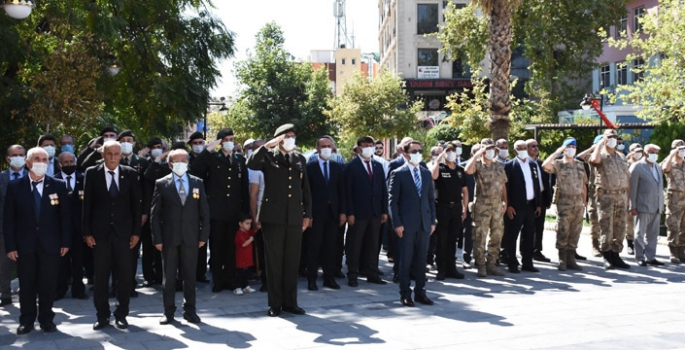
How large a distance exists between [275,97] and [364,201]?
36.5m

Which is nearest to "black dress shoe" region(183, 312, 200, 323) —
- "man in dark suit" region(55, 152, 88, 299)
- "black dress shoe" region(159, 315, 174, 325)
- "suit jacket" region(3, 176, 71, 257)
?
"black dress shoe" region(159, 315, 174, 325)

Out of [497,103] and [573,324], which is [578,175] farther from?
[497,103]

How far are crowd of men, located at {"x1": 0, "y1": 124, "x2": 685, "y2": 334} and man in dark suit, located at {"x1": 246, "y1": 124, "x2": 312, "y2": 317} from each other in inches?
0.7

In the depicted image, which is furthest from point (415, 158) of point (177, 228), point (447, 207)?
point (177, 228)

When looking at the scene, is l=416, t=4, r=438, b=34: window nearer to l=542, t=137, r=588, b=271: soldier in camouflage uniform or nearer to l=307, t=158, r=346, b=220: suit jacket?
Answer: l=542, t=137, r=588, b=271: soldier in camouflage uniform

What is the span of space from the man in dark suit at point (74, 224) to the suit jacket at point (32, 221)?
1.87 meters

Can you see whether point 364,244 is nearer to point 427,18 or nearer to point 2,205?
point 2,205

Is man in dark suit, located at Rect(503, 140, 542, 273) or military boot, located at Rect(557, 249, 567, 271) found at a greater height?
man in dark suit, located at Rect(503, 140, 542, 273)

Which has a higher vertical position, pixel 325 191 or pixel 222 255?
pixel 325 191

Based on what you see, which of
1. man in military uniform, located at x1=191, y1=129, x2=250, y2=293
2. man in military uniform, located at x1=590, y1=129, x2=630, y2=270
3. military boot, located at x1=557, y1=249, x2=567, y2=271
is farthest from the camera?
man in military uniform, located at x1=590, y1=129, x2=630, y2=270

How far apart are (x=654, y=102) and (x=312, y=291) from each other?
1835 cm

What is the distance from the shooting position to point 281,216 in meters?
9.22

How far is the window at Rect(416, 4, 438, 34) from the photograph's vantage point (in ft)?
192

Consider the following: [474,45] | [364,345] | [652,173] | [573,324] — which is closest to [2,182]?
[364,345]
